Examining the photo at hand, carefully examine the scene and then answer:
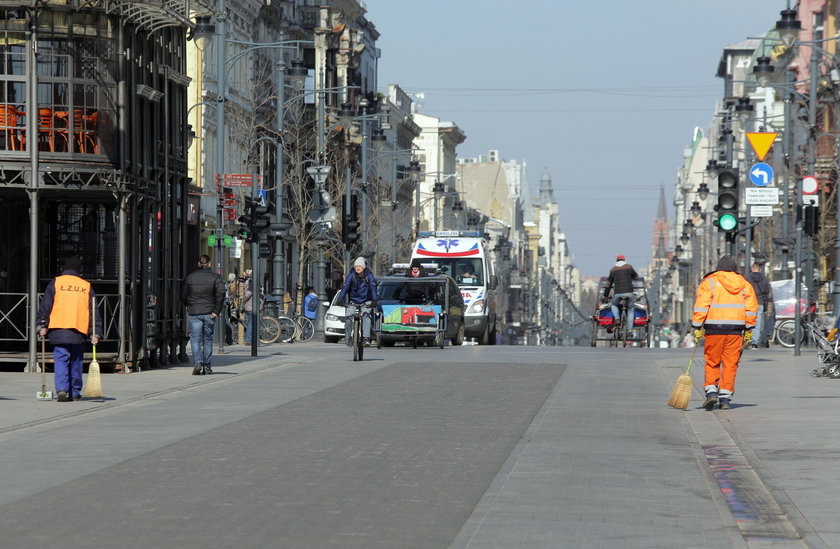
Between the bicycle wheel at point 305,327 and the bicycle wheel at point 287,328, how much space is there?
1353 mm

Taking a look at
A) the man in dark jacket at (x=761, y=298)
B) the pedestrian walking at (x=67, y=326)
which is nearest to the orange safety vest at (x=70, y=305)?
the pedestrian walking at (x=67, y=326)

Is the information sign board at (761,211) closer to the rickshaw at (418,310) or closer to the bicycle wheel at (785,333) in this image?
the bicycle wheel at (785,333)

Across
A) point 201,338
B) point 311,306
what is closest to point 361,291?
point 201,338

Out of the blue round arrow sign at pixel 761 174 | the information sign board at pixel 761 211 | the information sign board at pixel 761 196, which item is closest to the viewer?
the information sign board at pixel 761 196

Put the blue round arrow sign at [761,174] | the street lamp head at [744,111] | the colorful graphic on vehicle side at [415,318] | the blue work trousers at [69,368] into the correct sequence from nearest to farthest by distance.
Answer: the blue work trousers at [69,368] → the blue round arrow sign at [761,174] → the colorful graphic on vehicle side at [415,318] → the street lamp head at [744,111]

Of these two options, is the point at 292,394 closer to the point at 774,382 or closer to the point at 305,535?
the point at 774,382

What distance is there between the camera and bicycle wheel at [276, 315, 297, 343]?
41.3 metres

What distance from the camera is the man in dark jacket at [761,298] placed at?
121 feet

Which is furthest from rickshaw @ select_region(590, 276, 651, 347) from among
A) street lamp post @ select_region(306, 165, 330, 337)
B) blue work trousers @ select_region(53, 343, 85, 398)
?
blue work trousers @ select_region(53, 343, 85, 398)

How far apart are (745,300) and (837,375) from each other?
6581mm

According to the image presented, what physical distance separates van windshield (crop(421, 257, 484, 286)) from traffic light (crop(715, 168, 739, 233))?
19.0 metres

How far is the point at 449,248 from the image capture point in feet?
158

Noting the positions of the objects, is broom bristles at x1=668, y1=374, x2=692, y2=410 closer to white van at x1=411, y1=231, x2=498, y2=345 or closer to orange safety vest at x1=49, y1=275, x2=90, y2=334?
orange safety vest at x1=49, y1=275, x2=90, y2=334

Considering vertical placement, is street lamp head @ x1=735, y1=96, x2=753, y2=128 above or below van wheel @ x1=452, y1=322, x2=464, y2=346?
above
